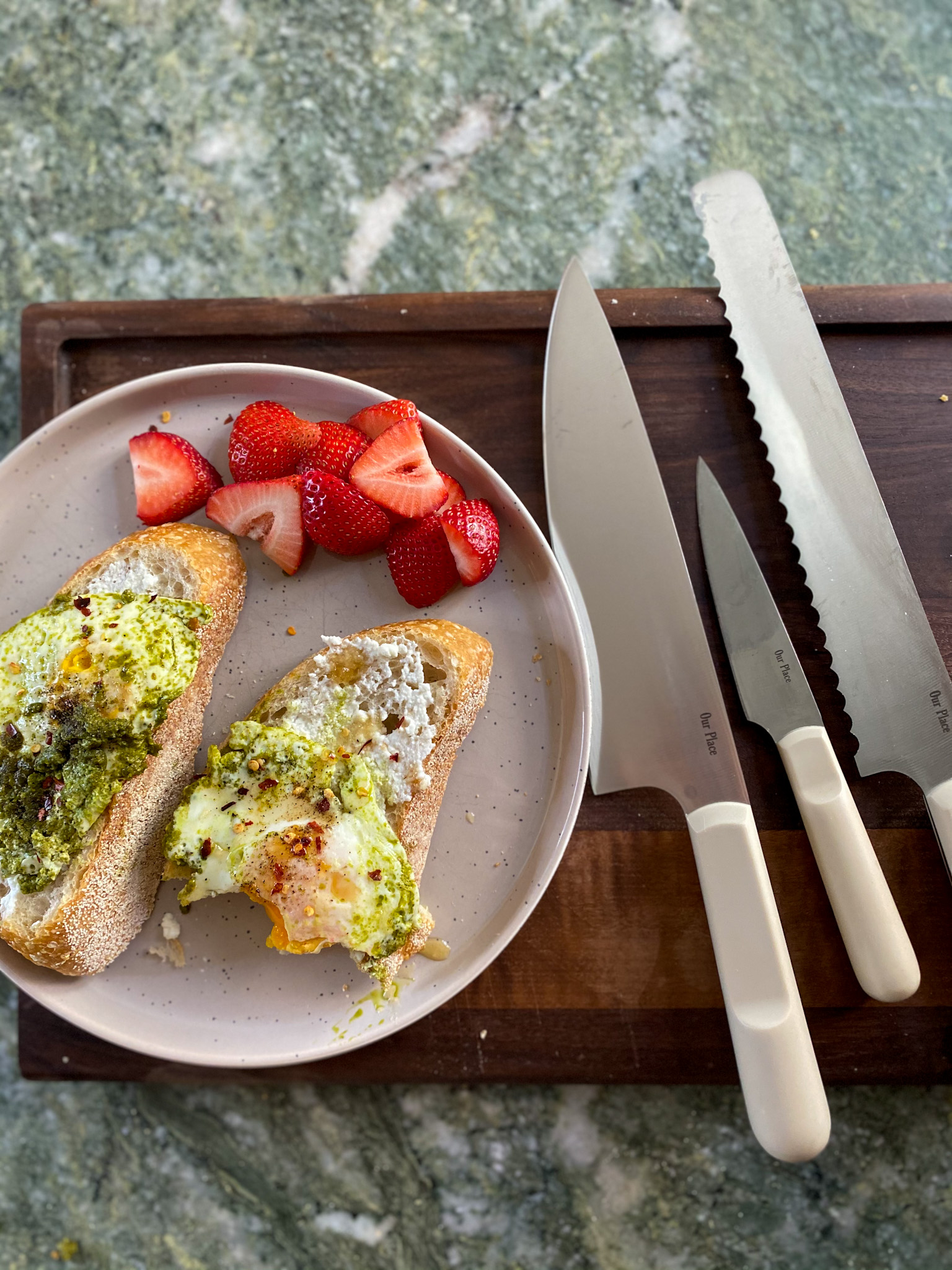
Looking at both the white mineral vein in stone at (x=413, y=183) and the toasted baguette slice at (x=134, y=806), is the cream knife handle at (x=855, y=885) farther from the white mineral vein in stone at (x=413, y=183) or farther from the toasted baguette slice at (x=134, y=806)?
the white mineral vein in stone at (x=413, y=183)

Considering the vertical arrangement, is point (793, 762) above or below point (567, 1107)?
above

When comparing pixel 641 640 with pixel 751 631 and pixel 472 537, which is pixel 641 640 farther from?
pixel 472 537

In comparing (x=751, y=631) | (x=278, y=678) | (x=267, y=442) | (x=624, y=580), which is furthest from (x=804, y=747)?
(x=267, y=442)

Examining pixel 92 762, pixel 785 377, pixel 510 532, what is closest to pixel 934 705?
pixel 785 377

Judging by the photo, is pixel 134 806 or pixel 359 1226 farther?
pixel 359 1226

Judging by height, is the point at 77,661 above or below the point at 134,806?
above

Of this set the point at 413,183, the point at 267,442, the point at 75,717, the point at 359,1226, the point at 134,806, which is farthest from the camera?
the point at 413,183

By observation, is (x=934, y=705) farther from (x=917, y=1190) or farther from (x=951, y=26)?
(x=951, y=26)
